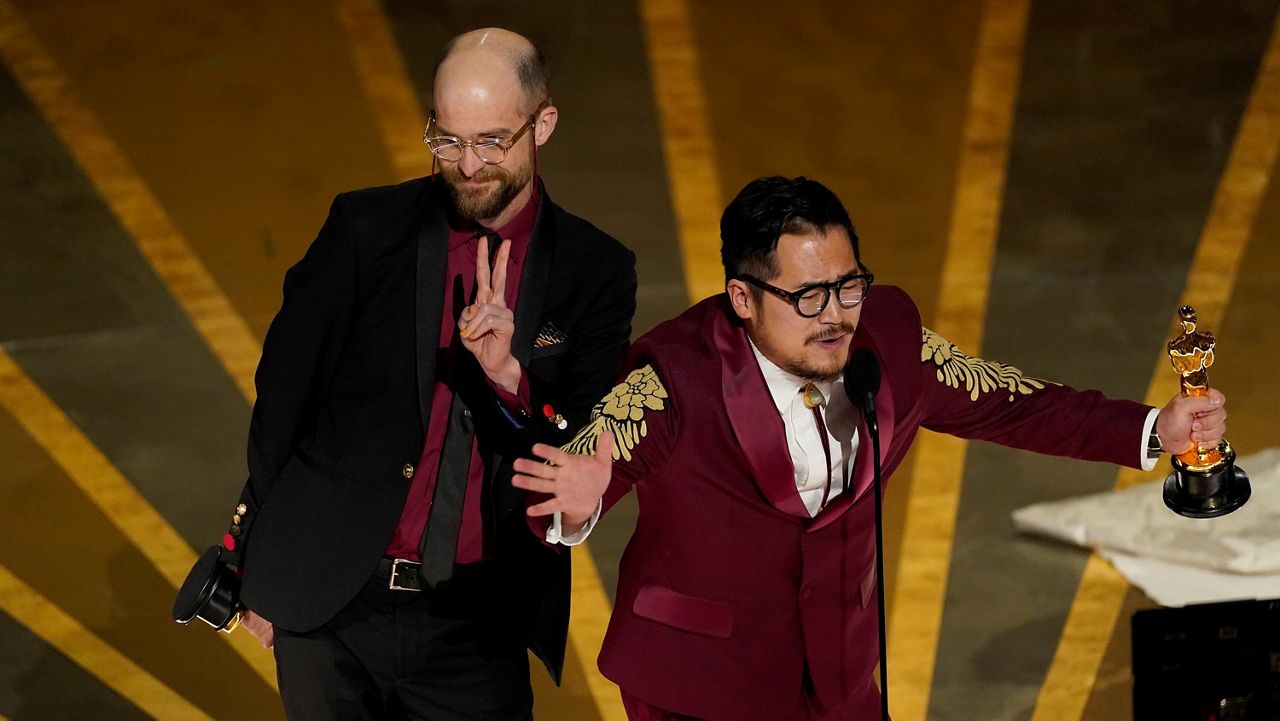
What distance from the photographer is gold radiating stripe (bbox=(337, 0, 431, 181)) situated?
6.41 m

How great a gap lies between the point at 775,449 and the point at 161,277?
3.57 metres

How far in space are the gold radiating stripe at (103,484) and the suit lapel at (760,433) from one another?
193 centimetres

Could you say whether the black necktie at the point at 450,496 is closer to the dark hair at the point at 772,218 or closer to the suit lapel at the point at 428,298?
the suit lapel at the point at 428,298

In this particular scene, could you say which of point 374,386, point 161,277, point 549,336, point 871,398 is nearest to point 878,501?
point 871,398

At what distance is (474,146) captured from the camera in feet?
9.79

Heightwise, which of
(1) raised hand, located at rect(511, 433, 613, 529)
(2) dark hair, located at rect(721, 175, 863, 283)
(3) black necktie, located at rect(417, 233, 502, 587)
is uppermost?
(2) dark hair, located at rect(721, 175, 863, 283)

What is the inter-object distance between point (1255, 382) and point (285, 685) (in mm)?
3233

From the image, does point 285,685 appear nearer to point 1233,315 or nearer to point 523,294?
point 523,294

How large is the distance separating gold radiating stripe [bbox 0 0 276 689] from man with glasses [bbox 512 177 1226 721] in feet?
5.68

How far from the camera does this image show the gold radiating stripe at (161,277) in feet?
15.7

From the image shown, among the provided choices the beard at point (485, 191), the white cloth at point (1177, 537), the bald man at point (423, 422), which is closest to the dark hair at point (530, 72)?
the bald man at point (423, 422)

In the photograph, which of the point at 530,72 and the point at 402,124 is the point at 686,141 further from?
the point at 530,72

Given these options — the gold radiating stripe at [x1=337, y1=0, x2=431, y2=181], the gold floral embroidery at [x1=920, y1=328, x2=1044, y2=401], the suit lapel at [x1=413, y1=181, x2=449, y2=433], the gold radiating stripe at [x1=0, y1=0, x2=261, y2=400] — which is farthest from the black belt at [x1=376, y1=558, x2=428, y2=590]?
the gold radiating stripe at [x1=337, y1=0, x2=431, y2=181]

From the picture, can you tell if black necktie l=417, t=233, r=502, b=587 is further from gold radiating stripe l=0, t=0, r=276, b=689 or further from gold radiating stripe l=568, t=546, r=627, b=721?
gold radiating stripe l=0, t=0, r=276, b=689
